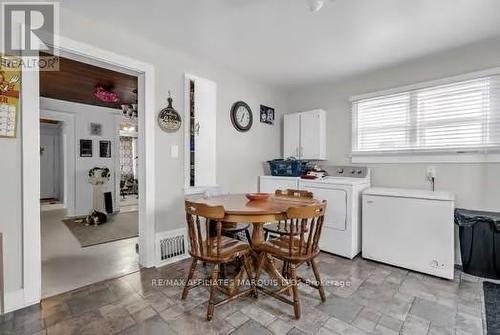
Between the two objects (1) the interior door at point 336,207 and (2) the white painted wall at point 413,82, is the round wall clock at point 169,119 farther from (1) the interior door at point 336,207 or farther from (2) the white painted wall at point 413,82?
(2) the white painted wall at point 413,82

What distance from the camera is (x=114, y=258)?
293 centimetres

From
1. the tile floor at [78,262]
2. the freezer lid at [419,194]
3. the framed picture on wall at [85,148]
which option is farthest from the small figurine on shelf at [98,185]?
the freezer lid at [419,194]

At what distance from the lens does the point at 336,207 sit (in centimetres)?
301

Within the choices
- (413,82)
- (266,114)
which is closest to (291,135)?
(266,114)

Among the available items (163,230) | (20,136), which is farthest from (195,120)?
(20,136)

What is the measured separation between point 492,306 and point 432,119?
6.40 feet

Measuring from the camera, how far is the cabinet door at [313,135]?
3770mm

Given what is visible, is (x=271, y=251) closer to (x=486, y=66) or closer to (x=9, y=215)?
(x=9, y=215)

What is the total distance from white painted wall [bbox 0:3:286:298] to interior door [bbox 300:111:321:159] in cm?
51

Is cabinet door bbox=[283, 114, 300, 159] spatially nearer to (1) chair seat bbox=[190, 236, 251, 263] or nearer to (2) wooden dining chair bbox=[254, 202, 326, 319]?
(2) wooden dining chair bbox=[254, 202, 326, 319]

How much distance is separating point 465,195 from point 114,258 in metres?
4.07

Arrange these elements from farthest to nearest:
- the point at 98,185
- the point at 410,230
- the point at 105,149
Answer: the point at 105,149 < the point at 98,185 < the point at 410,230

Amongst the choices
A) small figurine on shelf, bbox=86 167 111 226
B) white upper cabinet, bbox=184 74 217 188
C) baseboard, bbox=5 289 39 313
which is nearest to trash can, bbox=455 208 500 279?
white upper cabinet, bbox=184 74 217 188

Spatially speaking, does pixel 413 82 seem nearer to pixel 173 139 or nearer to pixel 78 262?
pixel 173 139
